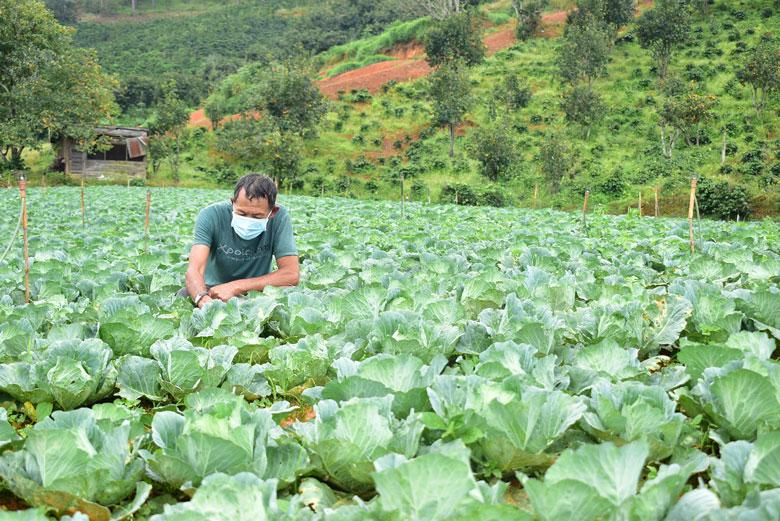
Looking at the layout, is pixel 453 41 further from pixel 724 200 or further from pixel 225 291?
pixel 225 291

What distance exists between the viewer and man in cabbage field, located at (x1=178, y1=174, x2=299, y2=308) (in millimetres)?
5246

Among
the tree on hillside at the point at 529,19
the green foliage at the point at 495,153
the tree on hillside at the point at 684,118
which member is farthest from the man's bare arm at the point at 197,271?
the tree on hillside at the point at 529,19

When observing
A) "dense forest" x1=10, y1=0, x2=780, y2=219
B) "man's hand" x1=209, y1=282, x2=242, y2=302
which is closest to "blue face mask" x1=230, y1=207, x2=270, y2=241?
"man's hand" x1=209, y1=282, x2=242, y2=302

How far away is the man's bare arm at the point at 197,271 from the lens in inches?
201

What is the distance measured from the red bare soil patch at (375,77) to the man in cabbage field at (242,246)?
175 feet

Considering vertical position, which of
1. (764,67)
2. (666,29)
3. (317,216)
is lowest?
(317,216)

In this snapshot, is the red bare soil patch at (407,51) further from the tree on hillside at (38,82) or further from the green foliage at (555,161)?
the tree on hillside at (38,82)

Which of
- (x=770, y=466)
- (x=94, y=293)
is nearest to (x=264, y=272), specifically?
(x=94, y=293)

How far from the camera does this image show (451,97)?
43.5 metres

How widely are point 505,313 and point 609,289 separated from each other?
4.28ft

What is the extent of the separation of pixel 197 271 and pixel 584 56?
150ft

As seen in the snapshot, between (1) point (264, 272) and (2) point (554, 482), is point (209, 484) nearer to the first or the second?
(2) point (554, 482)

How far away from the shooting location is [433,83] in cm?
4634

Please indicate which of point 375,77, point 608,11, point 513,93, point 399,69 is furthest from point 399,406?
point 399,69
